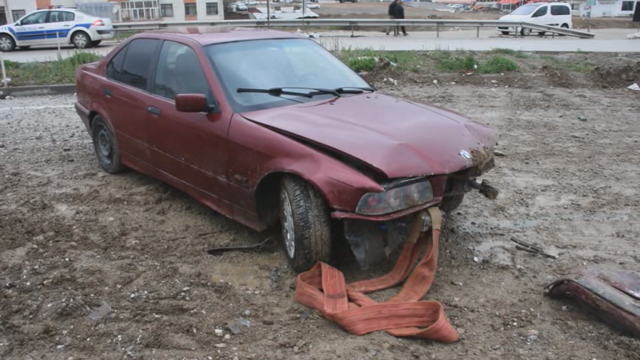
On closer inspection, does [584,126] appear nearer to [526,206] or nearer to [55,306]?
[526,206]

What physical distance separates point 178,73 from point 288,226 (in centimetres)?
183

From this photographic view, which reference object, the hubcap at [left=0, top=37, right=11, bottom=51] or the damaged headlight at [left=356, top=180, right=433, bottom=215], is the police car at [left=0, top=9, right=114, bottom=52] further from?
the damaged headlight at [left=356, top=180, right=433, bottom=215]

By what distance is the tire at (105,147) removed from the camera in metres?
6.04

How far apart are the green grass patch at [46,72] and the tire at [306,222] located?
10176mm

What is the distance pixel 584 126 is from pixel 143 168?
6.22 meters

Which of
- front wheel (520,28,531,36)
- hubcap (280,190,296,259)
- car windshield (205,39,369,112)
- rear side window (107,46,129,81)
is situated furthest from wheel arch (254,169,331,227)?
front wheel (520,28,531,36)

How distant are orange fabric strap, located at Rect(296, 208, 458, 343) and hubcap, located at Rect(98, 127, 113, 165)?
3.33 m

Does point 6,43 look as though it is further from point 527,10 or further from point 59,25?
point 527,10

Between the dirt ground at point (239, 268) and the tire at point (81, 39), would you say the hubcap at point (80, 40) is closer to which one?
the tire at point (81, 39)

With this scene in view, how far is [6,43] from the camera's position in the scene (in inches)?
855

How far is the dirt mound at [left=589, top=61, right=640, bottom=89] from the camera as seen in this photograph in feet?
38.6

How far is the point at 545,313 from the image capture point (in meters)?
3.61

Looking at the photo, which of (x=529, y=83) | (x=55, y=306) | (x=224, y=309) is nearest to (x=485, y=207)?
(x=224, y=309)

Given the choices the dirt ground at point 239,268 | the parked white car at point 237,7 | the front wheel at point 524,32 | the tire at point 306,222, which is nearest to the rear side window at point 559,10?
the front wheel at point 524,32
